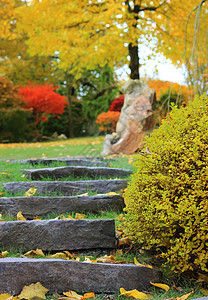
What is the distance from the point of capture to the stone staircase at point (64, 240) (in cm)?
195

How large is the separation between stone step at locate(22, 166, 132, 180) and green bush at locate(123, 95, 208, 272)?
1490 mm

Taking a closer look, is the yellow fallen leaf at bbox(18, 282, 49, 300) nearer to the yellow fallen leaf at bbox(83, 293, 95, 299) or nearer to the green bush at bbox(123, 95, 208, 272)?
the yellow fallen leaf at bbox(83, 293, 95, 299)

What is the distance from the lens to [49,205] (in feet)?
9.41

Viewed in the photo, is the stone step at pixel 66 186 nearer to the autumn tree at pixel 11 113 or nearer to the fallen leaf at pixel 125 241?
the fallen leaf at pixel 125 241

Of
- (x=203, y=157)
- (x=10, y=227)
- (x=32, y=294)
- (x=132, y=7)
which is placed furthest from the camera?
(x=132, y=7)

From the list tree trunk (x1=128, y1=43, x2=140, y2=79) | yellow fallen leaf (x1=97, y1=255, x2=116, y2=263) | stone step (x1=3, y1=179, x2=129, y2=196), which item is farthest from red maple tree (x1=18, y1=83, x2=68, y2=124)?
yellow fallen leaf (x1=97, y1=255, x2=116, y2=263)

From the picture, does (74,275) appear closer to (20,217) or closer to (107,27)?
(20,217)

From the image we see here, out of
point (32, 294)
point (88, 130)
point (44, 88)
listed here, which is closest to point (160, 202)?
point (32, 294)

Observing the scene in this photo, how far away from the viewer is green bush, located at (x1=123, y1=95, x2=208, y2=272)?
6.40ft

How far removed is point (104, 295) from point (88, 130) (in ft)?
61.4

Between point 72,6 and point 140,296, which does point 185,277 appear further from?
point 72,6

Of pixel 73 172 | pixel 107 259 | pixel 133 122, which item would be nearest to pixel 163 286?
pixel 107 259

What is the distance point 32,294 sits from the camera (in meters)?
1.85

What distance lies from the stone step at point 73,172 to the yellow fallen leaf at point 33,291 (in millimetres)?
1846
